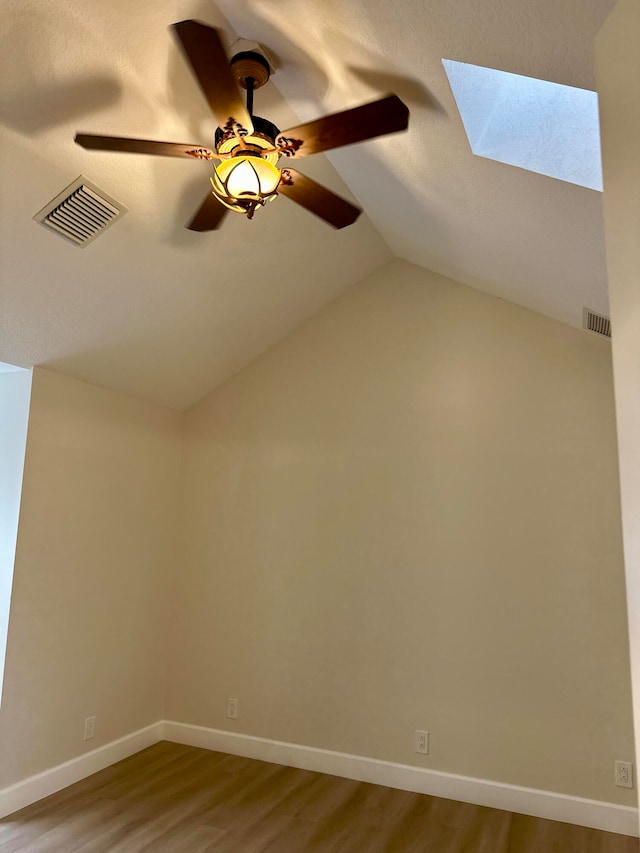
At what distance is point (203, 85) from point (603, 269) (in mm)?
1661

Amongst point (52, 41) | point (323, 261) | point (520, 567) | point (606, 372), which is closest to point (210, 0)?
point (52, 41)

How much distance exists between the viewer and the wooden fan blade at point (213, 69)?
148 cm

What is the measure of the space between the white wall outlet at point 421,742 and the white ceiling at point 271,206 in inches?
97.8

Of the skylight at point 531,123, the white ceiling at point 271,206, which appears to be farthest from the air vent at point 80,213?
the skylight at point 531,123

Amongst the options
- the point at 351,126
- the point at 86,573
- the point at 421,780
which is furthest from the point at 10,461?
the point at 421,780

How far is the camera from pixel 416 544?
3.48 meters

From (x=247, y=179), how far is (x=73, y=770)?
325cm

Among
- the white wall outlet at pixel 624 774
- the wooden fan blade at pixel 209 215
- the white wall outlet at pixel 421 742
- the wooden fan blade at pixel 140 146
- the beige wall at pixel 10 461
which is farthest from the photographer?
the white wall outlet at pixel 421 742

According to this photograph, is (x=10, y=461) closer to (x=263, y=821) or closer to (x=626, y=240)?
(x=263, y=821)

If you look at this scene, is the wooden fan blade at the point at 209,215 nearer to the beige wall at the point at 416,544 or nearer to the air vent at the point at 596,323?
the beige wall at the point at 416,544

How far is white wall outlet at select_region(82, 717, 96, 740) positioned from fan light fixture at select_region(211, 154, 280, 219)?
3042 mm

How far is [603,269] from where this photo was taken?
2.36m

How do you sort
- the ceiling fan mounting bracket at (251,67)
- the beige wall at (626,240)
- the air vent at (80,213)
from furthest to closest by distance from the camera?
1. the air vent at (80,213)
2. the ceiling fan mounting bracket at (251,67)
3. the beige wall at (626,240)

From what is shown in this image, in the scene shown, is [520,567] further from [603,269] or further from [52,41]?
[52,41]
